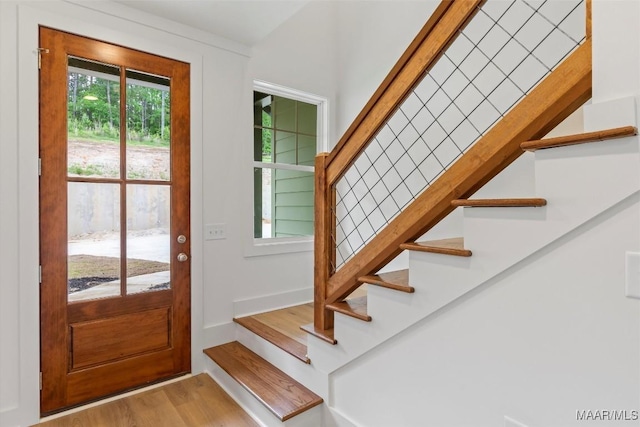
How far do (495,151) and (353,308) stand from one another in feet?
3.44

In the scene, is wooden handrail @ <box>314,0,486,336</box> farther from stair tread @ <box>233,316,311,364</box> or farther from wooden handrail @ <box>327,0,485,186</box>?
stair tread @ <box>233,316,311,364</box>

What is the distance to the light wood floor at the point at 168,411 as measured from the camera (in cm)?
191

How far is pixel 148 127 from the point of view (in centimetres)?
230

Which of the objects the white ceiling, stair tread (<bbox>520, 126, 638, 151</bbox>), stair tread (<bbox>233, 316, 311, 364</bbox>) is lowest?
stair tread (<bbox>233, 316, 311, 364</bbox>)

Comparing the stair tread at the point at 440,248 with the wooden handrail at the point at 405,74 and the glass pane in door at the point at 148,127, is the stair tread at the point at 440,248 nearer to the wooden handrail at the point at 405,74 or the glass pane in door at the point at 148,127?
the wooden handrail at the point at 405,74

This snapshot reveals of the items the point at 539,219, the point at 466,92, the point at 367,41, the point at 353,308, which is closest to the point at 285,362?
the point at 353,308

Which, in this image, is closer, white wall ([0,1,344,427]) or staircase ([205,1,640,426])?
staircase ([205,1,640,426])

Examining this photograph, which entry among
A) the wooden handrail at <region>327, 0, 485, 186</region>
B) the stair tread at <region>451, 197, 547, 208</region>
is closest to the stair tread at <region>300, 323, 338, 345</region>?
the wooden handrail at <region>327, 0, 485, 186</region>

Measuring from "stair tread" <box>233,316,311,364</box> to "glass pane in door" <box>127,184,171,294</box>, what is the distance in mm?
671

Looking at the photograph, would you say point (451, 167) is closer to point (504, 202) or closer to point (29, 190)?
point (504, 202)

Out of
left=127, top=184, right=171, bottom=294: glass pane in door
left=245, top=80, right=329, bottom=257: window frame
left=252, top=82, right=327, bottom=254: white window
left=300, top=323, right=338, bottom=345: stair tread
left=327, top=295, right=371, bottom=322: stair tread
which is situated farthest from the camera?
left=252, top=82, right=327, bottom=254: white window

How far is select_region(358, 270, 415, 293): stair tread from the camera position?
1.48 meters

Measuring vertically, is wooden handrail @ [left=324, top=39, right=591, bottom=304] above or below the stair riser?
above

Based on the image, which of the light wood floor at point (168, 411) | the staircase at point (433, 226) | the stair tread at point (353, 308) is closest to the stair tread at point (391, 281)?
the staircase at point (433, 226)
